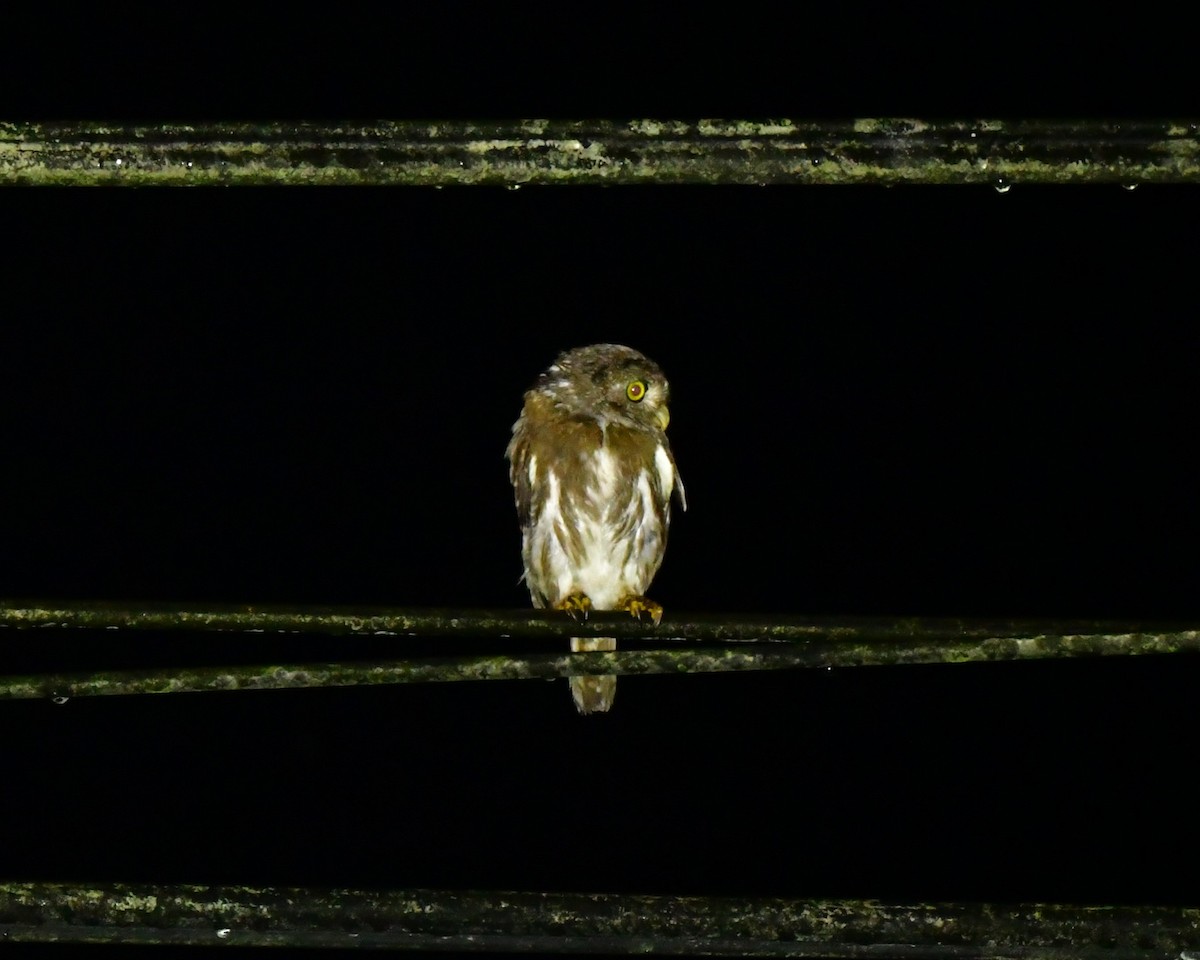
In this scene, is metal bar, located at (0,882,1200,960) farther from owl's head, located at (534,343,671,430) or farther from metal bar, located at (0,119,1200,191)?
owl's head, located at (534,343,671,430)

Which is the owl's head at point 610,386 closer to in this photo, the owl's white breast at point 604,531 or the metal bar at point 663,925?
the owl's white breast at point 604,531

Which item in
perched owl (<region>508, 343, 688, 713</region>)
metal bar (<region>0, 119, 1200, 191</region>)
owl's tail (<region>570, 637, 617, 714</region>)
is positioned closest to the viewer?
metal bar (<region>0, 119, 1200, 191</region>)

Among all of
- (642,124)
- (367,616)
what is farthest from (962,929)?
(642,124)

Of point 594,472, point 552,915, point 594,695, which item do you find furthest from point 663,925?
point 594,695

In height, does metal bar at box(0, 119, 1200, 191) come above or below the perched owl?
above

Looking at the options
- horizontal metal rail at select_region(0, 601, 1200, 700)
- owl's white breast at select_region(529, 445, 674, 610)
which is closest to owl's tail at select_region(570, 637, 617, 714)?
owl's white breast at select_region(529, 445, 674, 610)

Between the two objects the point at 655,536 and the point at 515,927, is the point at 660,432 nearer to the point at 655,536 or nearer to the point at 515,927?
the point at 655,536

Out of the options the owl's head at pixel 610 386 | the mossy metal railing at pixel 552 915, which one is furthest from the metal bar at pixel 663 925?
the owl's head at pixel 610 386
